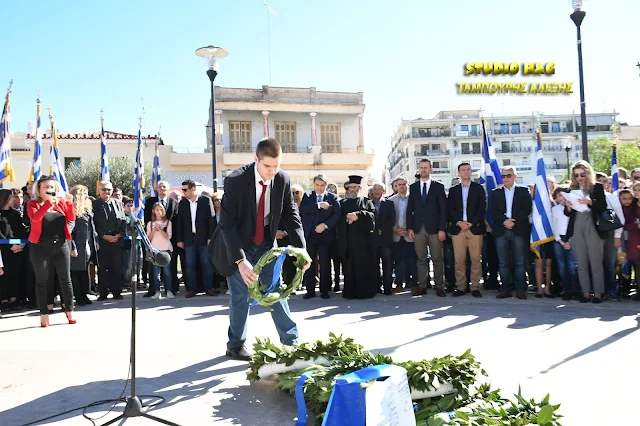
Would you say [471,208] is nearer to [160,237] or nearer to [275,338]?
[275,338]

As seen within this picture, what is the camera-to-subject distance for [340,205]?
10172 mm

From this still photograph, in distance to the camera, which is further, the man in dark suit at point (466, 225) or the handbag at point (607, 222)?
the man in dark suit at point (466, 225)

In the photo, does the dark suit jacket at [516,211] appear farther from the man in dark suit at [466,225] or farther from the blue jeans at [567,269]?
the blue jeans at [567,269]

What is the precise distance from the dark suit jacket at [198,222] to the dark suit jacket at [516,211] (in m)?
5.65

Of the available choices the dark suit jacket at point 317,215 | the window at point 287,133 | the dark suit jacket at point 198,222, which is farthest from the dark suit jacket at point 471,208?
the window at point 287,133

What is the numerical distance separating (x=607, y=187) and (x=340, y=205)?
16.3ft

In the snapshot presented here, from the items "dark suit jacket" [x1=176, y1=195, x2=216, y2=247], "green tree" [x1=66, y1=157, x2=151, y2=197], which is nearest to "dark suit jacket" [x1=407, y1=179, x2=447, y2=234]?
"dark suit jacket" [x1=176, y1=195, x2=216, y2=247]

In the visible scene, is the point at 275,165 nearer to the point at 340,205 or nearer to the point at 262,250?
the point at 262,250

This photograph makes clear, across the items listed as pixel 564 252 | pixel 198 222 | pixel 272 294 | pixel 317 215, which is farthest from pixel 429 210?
pixel 272 294

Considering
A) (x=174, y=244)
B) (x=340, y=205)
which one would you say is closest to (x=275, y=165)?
(x=340, y=205)

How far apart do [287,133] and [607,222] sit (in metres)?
39.3

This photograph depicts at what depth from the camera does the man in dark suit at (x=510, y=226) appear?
926 cm

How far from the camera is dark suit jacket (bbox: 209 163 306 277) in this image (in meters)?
4.90

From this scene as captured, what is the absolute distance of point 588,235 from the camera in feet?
27.9
